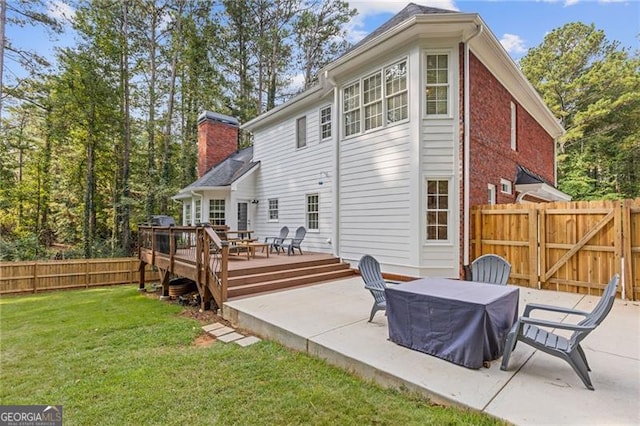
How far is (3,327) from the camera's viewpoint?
6.22 metres

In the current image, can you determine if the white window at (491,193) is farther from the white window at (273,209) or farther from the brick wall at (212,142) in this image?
the brick wall at (212,142)

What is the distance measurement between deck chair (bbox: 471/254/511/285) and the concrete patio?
1.15 m

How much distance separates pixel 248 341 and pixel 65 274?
1081cm

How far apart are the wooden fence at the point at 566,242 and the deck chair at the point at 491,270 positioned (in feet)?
9.44

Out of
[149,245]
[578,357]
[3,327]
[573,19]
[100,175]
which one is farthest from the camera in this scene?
[573,19]

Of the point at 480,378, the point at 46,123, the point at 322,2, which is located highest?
the point at 322,2

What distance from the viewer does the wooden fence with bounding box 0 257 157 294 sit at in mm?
10320

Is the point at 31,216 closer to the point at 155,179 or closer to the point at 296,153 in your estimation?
the point at 155,179

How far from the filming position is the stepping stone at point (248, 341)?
4.45 metres

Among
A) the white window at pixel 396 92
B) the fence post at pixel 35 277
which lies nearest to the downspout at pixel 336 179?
the white window at pixel 396 92

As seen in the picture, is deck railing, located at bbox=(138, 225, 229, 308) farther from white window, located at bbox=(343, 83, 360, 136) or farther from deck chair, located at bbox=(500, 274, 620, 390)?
white window, located at bbox=(343, 83, 360, 136)

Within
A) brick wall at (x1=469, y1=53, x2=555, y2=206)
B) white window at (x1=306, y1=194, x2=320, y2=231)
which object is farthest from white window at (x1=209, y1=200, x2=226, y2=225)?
brick wall at (x1=469, y1=53, x2=555, y2=206)

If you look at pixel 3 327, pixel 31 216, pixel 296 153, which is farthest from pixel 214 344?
pixel 31 216

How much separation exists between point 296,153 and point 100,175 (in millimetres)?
14598
